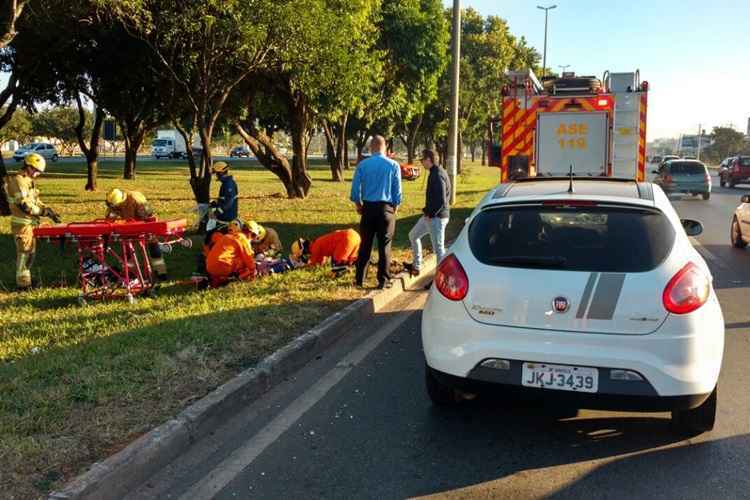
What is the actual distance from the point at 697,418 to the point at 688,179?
75.8 ft

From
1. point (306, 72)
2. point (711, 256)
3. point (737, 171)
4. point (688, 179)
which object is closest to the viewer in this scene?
point (711, 256)

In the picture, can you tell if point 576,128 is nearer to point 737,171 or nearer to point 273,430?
point 273,430

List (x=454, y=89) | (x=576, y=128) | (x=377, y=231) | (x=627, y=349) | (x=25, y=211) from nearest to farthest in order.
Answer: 1. (x=627, y=349)
2. (x=25, y=211)
3. (x=377, y=231)
4. (x=576, y=128)
5. (x=454, y=89)

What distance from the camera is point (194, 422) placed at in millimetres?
4160

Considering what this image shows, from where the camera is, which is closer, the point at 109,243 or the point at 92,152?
the point at 109,243

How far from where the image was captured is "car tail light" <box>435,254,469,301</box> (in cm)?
408

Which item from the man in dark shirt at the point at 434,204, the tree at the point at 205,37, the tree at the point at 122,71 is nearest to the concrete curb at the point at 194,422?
the man in dark shirt at the point at 434,204

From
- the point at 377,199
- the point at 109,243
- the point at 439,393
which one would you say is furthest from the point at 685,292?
the point at 109,243

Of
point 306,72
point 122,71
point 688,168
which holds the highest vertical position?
point 122,71

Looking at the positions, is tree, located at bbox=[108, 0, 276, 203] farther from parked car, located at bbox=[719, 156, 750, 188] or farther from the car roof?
parked car, located at bbox=[719, 156, 750, 188]

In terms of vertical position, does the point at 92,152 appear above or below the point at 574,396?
above

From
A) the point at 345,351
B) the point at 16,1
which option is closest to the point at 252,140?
the point at 16,1

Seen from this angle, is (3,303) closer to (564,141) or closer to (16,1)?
(16,1)

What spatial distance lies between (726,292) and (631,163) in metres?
3.56
